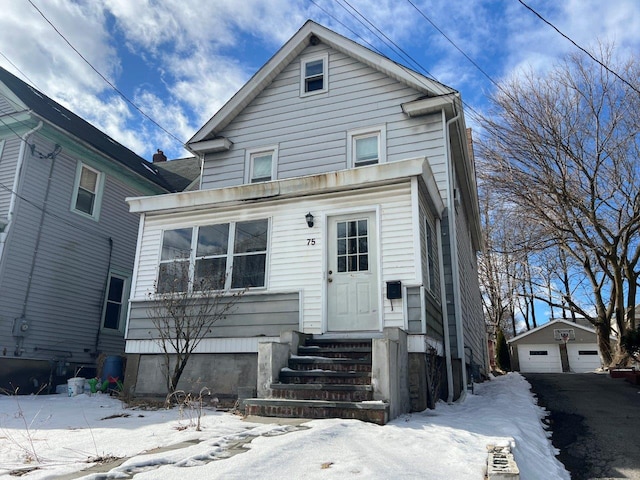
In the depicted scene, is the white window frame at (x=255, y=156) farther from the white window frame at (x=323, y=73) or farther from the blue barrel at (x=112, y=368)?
the blue barrel at (x=112, y=368)

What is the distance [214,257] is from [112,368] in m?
3.45

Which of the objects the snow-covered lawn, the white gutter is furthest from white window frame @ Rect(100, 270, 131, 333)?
the snow-covered lawn

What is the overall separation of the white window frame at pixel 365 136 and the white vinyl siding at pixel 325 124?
0.09m

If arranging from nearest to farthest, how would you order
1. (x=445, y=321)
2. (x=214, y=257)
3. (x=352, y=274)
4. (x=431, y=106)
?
1. (x=352, y=274)
2. (x=214, y=257)
3. (x=445, y=321)
4. (x=431, y=106)

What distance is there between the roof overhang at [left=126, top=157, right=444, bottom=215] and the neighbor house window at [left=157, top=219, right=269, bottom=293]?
455 mm

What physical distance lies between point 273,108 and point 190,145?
238 centimetres

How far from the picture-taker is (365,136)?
10.7 meters

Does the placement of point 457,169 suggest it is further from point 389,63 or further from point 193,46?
point 193,46

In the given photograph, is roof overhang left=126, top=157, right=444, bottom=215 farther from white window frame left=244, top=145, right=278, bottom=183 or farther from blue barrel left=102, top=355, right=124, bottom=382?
blue barrel left=102, top=355, right=124, bottom=382

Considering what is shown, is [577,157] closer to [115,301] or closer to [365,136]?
[365,136]

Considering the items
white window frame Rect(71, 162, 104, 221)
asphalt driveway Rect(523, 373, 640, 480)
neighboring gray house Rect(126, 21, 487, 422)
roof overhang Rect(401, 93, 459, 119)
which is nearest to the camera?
asphalt driveway Rect(523, 373, 640, 480)

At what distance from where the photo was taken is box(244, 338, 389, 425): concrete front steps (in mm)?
5184

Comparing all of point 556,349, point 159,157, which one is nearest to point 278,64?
point 159,157

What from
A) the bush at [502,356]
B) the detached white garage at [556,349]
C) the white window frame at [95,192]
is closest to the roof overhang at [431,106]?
the white window frame at [95,192]
